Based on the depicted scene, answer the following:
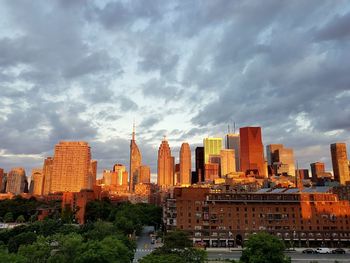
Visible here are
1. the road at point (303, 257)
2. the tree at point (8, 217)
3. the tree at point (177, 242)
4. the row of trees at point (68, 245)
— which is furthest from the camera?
the tree at point (8, 217)

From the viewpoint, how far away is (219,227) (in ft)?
430

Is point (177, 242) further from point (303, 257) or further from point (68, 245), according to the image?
point (303, 257)

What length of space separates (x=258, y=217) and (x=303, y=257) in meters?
31.6

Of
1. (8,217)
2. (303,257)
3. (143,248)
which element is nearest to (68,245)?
(143,248)

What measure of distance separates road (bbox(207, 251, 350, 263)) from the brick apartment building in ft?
60.0

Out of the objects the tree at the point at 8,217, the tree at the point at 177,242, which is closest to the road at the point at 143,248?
the tree at the point at 177,242

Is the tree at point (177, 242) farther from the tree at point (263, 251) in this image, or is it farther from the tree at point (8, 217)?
the tree at point (8, 217)

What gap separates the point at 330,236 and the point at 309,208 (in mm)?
12552

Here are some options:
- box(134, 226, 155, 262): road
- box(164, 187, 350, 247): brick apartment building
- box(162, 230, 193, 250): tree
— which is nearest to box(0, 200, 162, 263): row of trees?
box(134, 226, 155, 262): road

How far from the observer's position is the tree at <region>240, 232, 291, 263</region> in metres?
67.7

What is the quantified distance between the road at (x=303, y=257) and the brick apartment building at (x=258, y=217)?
18277 mm

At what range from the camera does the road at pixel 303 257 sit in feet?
312

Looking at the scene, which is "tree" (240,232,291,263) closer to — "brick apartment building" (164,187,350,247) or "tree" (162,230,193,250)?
"tree" (162,230,193,250)

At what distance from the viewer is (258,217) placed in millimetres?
132625
